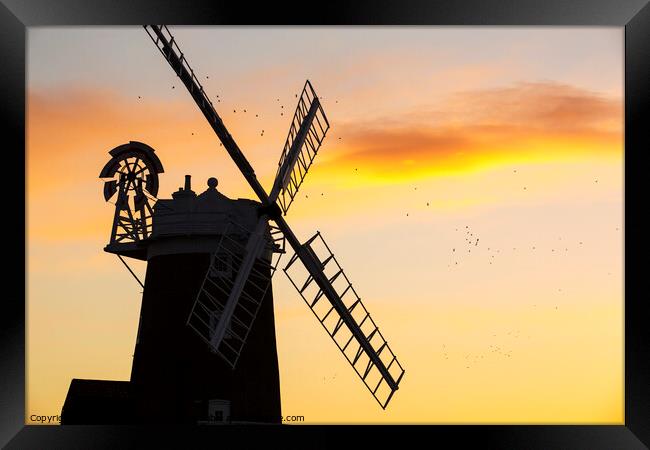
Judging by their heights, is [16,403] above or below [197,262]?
below

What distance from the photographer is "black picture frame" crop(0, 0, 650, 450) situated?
20188mm

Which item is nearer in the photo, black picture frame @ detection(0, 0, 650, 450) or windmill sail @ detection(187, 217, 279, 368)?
black picture frame @ detection(0, 0, 650, 450)

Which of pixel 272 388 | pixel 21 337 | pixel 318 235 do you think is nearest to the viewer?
pixel 21 337

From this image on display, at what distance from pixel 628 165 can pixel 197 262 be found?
16.8 meters

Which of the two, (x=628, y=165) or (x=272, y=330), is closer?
(x=628, y=165)

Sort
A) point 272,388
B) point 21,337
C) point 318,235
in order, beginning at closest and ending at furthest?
point 21,337 < point 318,235 < point 272,388
